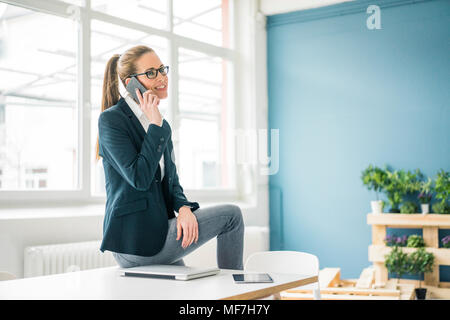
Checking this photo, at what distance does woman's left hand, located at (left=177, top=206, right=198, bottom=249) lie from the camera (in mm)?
1423

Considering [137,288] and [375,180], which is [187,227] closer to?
[137,288]

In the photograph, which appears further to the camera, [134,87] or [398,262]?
[398,262]

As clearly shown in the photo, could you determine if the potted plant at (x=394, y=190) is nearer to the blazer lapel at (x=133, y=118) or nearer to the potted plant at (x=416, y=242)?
the potted plant at (x=416, y=242)

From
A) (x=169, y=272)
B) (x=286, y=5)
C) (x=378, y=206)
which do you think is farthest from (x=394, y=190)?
(x=169, y=272)

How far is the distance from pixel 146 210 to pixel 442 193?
283cm

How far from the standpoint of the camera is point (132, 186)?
1446mm

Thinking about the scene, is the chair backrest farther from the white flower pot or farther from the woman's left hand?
the white flower pot

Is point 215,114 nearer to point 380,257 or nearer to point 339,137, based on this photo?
point 339,137

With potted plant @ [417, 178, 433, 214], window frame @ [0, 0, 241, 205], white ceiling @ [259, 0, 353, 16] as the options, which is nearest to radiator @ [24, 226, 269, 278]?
window frame @ [0, 0, 241, 205]

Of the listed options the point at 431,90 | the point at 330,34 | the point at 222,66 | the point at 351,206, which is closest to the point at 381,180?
the point at 351,206

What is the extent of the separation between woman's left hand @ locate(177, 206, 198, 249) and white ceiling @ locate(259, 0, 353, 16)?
3321 mm

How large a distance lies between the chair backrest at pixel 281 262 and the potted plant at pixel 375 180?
6.81ft

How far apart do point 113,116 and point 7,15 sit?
1745 mm

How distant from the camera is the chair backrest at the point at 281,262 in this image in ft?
6.41
